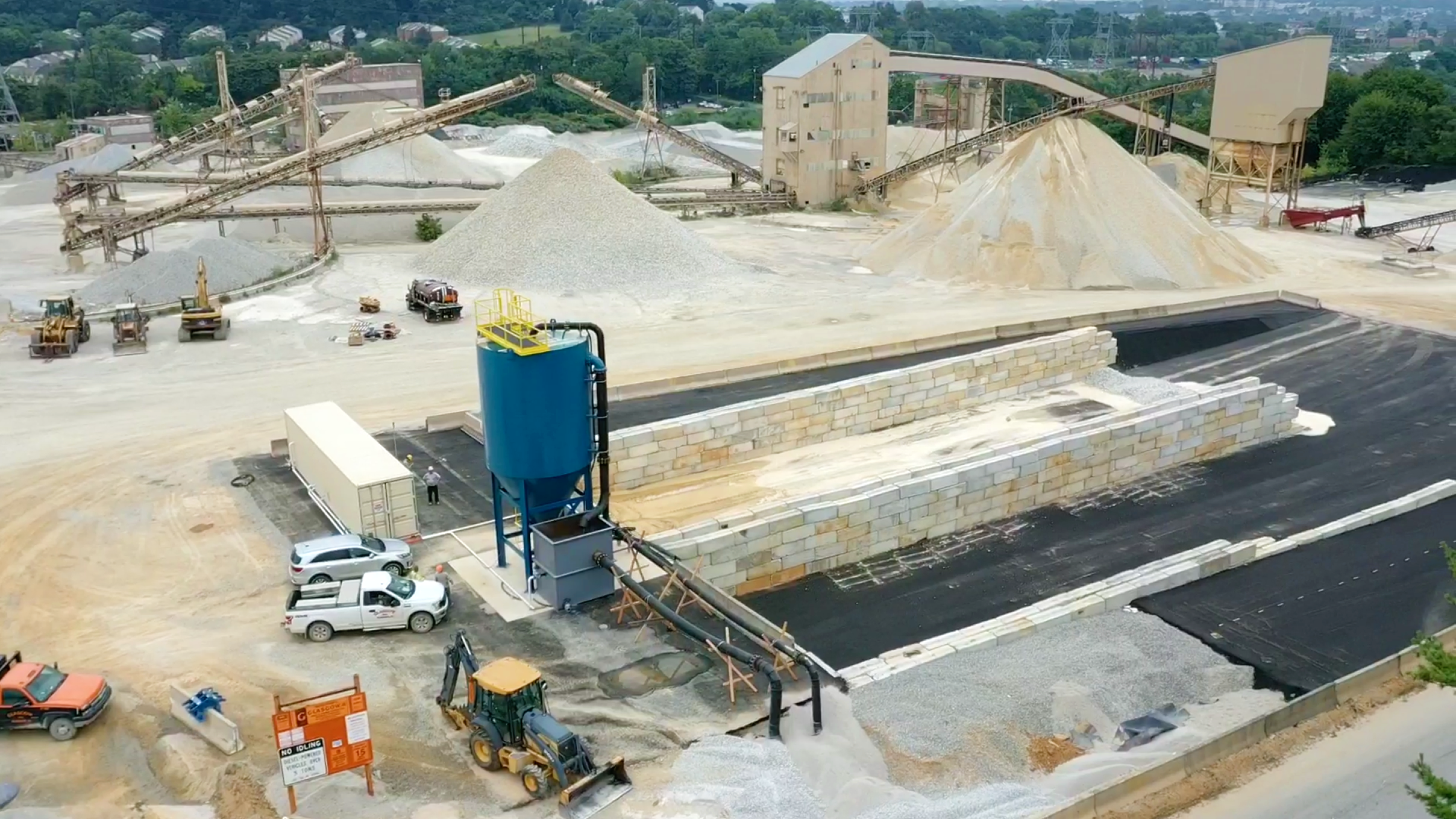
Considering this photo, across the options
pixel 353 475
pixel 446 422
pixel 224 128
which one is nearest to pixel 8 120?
pixel 224 128

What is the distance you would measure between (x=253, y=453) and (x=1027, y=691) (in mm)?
17799

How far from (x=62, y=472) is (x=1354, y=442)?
28236 millimetres

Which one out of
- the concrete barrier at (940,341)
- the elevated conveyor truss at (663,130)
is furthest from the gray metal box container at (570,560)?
the elevated conveyor truss at (663,130)

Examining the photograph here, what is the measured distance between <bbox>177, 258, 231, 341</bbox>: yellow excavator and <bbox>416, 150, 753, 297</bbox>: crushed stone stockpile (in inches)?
349

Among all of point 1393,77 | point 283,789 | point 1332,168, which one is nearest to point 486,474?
point 283,789

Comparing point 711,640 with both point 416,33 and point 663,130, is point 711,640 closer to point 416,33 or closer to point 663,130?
point 663,130

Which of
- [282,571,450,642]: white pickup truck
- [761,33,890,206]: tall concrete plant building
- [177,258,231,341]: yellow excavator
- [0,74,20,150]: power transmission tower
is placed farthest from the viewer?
[0,74,20,150]: power transmission tower

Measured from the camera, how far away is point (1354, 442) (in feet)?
90.2

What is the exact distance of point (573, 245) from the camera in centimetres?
→ 4372

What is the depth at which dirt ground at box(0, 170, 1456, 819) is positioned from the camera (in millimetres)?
15328

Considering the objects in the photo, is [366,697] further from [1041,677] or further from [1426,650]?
[1426,650]

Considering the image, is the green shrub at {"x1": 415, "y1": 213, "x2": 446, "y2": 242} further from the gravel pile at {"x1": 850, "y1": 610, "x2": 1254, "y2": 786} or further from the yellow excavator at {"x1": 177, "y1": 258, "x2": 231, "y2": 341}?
the gravel pile at {"x1": 850, "y1": 610, "x2": 1254, "y2": 786}

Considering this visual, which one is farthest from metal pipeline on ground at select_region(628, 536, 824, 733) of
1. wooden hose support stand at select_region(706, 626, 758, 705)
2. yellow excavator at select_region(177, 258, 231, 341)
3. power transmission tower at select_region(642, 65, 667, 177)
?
power transmission tower at select_region(642, 65, 667, 177)

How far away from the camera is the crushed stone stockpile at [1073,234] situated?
4344 centimetres
